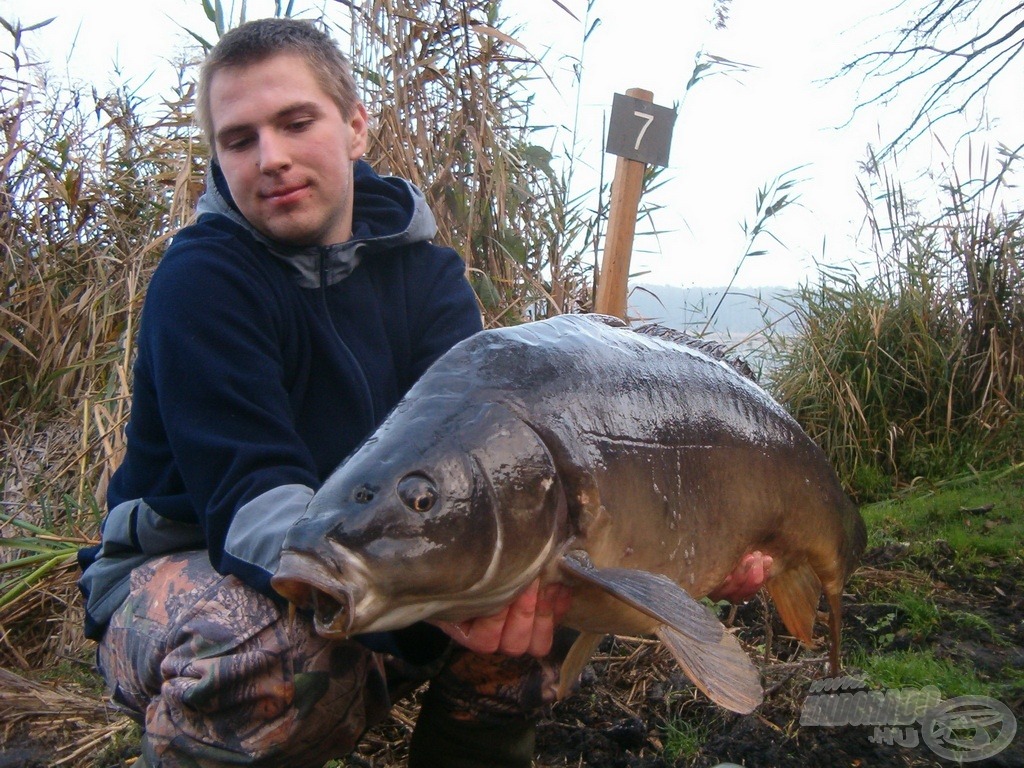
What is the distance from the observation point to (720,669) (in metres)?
1.61

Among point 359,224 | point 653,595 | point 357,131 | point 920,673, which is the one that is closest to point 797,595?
point 920,673

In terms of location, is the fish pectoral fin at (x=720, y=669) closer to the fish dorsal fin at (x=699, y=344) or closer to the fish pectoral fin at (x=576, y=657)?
the fish pectoral fin at (x=576, y=657)

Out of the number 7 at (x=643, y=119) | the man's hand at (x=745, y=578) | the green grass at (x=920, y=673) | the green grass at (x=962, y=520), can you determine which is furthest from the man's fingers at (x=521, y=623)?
the green grass at (x=962, y=520)

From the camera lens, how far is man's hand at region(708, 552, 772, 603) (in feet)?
6.75

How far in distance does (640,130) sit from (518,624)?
2.16 meters

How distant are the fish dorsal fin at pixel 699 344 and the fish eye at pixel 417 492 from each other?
2.51ft

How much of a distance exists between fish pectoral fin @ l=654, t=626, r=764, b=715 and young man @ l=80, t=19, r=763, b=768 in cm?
22

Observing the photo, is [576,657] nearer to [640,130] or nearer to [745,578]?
[745,578]

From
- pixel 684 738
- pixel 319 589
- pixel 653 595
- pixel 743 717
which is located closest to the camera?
pixel 319 589

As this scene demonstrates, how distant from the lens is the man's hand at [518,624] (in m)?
1.57

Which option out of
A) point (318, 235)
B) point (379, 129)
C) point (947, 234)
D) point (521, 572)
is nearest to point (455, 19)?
point (379, 129)

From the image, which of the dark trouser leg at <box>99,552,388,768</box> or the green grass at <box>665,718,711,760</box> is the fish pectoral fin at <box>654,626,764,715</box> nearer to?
the dark trouser leg at <box>99,552,388,768</box>

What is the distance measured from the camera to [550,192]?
407 cm

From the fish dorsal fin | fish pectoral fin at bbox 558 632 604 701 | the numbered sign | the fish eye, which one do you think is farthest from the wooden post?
the fish eye
